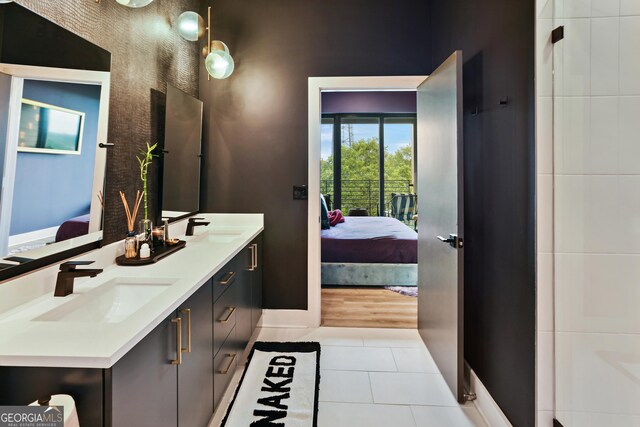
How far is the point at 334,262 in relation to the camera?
392cm

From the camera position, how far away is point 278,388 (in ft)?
6.63

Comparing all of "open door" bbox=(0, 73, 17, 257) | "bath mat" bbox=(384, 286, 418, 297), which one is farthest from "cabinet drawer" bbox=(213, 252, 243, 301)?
"bath mat" bbox=(384, 286, 418, 297)

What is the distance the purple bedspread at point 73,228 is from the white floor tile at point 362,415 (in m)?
1.46

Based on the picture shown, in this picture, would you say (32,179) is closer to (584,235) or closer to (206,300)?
(206,300)

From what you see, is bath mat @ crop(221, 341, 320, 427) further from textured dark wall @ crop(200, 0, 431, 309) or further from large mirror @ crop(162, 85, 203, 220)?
large mirror @ crop(162, 85, 203, 220)

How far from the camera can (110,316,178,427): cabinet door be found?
0.88 meters

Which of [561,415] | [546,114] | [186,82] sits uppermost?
[186,82]

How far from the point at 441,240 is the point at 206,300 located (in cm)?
144

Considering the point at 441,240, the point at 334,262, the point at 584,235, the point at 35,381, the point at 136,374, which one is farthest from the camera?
the point at 334,262

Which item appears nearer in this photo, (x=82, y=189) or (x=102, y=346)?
(x=102, y=346)

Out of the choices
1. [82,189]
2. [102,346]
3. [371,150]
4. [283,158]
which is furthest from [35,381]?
[371,150]

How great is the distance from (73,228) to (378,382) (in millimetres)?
1851

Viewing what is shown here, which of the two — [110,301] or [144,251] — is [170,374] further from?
[144,251]

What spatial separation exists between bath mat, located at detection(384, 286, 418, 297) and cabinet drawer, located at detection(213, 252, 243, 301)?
2175mm
